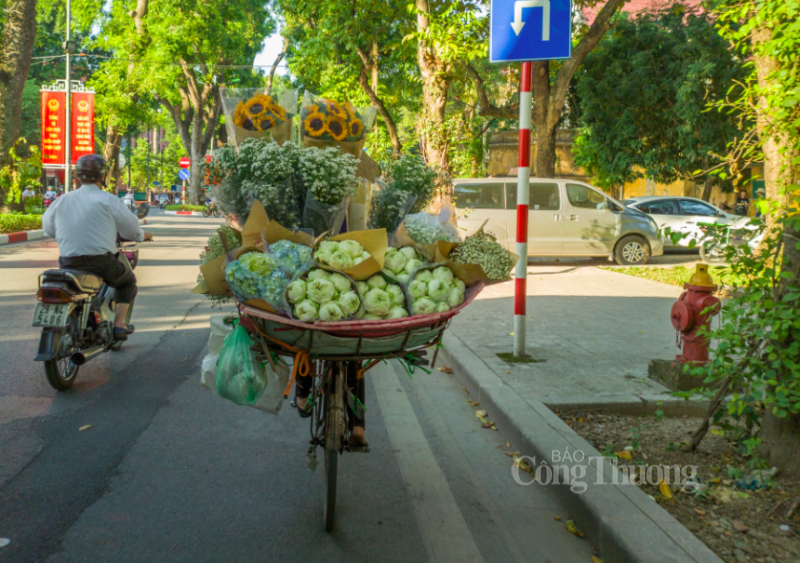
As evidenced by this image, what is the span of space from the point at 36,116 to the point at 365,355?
184 feet

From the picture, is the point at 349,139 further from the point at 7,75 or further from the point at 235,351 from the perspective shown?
the point at 7,75

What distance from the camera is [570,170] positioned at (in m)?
31.4

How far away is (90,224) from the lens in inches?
206

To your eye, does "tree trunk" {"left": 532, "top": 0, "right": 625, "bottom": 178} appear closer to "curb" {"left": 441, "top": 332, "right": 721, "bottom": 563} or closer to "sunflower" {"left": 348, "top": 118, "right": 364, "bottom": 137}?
"curb" {"left": 441, "top": 332, "right": 721, "bottom": 563}

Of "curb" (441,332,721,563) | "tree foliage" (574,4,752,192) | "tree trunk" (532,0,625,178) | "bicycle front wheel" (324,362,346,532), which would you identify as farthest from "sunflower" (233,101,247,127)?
"tree foliage" (574,4,752,192)

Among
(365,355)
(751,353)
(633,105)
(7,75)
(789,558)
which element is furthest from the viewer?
(633,105)

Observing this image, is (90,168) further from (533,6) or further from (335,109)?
(533,6)

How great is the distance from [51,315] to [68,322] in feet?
0.51

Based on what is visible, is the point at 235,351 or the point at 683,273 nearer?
the point at 235,351

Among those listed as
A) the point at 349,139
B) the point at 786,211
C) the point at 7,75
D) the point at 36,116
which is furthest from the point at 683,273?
the point at 36,116

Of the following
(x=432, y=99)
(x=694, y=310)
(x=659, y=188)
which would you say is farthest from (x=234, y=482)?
(x=659, y=188)

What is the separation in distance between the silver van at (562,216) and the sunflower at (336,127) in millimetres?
10825

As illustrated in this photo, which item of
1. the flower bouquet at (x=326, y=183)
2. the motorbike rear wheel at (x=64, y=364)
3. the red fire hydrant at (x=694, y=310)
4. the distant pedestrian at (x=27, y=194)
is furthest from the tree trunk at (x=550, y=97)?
the distant pedestrian at (x=27, y=194)

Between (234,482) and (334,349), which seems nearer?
(334,349)
